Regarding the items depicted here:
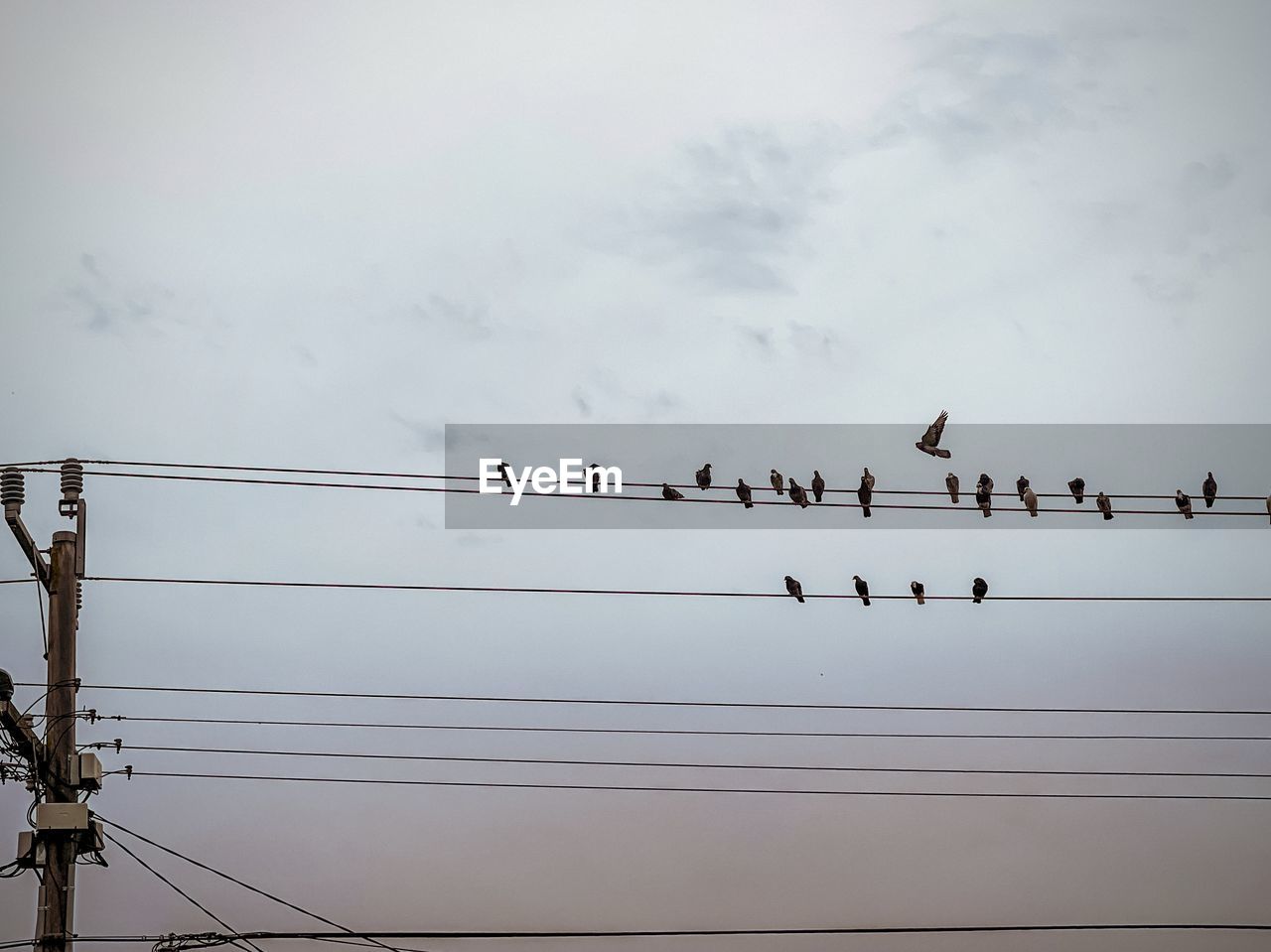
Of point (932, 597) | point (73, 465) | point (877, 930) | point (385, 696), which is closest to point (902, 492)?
point (932, 597)

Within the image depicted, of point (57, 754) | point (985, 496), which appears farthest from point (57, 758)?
point (985, 496)

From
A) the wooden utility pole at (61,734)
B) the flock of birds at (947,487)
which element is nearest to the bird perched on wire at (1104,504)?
the flock of birds at (947,487)

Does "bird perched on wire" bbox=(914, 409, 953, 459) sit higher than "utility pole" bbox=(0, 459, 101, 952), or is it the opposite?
"bird perched on wire" bbox=(914, 409, 953, 459)

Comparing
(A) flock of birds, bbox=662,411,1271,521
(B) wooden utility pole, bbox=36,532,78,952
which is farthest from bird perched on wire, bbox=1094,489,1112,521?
(B) wooden utility pole, bbox=36,532,78,952

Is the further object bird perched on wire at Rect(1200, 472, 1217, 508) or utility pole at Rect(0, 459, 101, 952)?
bird perched on wire at Rect(1200, 472, 1217, 508)

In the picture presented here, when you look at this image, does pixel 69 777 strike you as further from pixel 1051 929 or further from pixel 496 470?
pixel 1051 929

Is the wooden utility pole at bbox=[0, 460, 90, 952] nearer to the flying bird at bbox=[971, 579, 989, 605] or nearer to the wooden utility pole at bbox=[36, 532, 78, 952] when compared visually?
the wooden utility pole at bbox=[36, 532, 78, 952]

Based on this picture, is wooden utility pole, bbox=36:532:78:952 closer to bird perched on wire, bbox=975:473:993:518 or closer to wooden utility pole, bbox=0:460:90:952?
wooden utility pole, bbox=0:460:90:952

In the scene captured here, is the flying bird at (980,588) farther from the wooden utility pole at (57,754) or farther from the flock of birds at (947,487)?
the wooden utility pole at (57,754)
